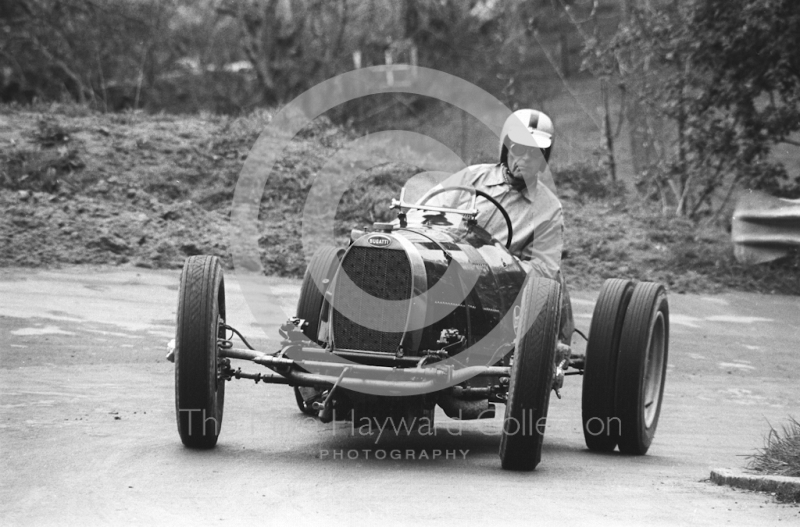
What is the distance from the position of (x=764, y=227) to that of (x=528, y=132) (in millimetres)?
7796

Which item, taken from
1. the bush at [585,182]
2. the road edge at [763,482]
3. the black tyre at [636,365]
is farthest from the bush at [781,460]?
the bush at [585,182]

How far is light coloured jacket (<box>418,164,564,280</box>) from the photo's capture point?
8008mm

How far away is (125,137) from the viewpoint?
16.4 meters

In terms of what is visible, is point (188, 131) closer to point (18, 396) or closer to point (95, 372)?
point (95, 372)

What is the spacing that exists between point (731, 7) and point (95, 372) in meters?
9.74

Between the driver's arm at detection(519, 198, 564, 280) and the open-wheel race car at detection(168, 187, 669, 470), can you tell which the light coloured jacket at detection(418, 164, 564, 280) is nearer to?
the driver's arm at detection(519, 198, 564, 280)

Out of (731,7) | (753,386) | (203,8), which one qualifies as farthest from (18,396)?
(203,8)

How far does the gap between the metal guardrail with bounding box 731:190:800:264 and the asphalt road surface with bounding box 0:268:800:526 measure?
2.76 meters

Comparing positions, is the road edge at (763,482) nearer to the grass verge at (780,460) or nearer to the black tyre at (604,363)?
the grass verge at (780,460)

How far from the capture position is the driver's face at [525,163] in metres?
8.22

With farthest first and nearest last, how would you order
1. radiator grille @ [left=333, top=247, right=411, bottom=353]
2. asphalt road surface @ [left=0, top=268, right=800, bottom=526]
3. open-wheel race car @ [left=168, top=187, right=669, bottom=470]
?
radiator grille @ [left=333, top=247, right=411, bottom=353], open-wheel race car @ [left=168, top=187, right=669, bottom=470], asphalt road surface @ [left=0, top=268, right=800, bottom=526]

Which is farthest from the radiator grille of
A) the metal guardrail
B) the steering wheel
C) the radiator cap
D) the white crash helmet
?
the metal guardrail

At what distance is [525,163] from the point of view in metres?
8.22

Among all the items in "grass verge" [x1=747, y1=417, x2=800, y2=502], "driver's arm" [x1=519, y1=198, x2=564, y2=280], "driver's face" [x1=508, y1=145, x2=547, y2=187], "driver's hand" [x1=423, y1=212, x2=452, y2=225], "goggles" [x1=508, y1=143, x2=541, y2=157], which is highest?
"goggles" [x1=508, y1=143, x2=541, y2=157]
